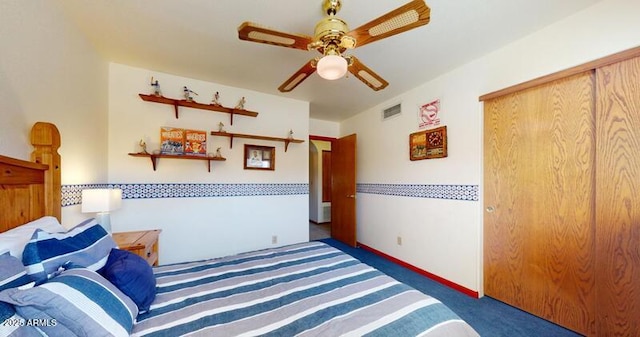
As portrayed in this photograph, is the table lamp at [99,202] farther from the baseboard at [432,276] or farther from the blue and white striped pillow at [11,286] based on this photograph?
the baseboard at [432,276]

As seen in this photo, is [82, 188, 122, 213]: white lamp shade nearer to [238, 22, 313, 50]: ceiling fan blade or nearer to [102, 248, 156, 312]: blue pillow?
[102, 248, 156, 312]: blue pillow

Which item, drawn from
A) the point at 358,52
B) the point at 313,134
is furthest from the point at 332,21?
the point at 313,134

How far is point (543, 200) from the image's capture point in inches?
73.9

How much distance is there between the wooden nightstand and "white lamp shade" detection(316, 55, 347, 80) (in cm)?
189

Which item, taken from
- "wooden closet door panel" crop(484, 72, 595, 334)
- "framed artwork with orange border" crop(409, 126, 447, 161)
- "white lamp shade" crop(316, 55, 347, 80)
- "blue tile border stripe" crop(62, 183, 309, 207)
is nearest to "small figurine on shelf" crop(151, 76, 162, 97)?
"blue tile border stripe" crop(62, 183, 309, 207)

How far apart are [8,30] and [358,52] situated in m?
2.21

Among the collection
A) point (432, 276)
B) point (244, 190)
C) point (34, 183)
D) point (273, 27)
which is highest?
point (273, 27)

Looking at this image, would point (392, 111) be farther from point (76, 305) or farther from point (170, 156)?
point (76, 305)

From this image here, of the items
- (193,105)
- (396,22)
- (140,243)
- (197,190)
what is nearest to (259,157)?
(197,190)

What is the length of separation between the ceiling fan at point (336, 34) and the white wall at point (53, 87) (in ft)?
3.76

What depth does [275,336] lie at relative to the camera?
885mm

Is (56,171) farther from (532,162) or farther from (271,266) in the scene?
(532,162)

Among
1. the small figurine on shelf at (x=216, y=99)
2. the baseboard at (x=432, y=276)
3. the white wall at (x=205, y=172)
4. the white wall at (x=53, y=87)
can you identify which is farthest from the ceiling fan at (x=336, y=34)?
the baseboard at (x=432, y=276)

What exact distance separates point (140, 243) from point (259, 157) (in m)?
1.66
